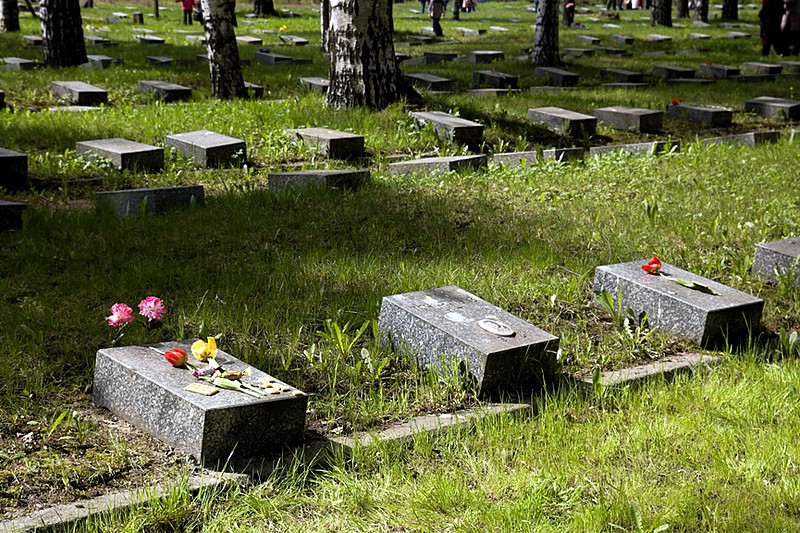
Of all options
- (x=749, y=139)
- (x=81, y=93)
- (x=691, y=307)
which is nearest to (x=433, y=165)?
(x=691, y=307)

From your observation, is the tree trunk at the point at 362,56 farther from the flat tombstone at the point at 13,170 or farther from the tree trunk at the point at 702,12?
the tree trunk at the point at 702,12

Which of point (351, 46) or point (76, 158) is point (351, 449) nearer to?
point (76, 158)

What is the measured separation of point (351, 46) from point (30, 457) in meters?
6.71

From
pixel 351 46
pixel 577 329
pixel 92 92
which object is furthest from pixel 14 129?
pixel 577 329

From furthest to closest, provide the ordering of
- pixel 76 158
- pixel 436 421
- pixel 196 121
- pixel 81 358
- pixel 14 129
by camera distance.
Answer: pixel 196 121
pixel 14 129
pixel 76 158
pixel 81 358
pixel 436 421

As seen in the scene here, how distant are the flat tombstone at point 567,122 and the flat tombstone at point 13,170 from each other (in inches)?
199

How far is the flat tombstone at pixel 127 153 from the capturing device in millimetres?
7000

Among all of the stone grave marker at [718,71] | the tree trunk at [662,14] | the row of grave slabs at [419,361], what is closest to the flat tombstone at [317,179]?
the row of grave slabs at [419,361]


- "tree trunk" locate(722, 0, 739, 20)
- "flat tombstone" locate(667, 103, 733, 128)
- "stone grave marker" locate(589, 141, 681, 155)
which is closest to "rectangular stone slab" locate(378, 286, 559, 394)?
"stone grave marker" locate(589, 141, 681, 155)

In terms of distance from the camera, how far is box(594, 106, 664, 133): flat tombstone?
9.48 meters

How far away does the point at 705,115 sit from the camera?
32.7 feet

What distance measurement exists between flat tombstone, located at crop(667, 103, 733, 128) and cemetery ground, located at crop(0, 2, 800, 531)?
115cm

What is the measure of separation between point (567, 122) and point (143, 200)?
4.83 meters

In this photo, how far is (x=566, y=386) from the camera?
3664 mm
